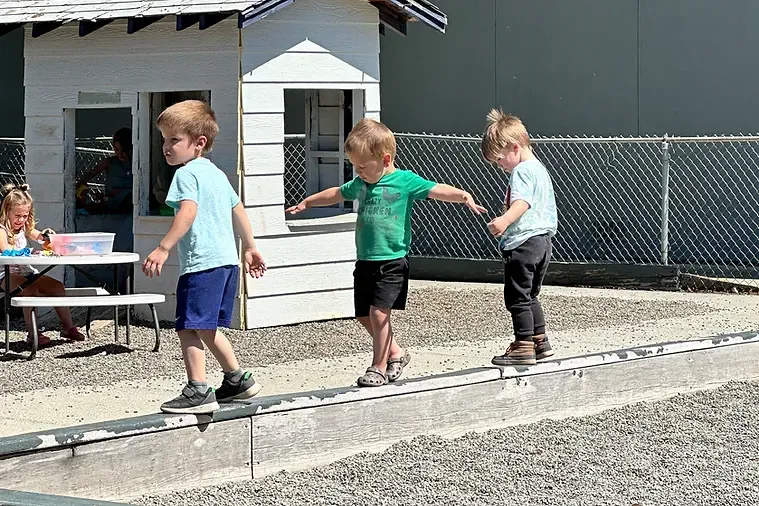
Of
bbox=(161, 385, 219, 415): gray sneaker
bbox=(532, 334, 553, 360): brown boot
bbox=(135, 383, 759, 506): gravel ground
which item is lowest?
bbox=(135, 383, 759, 506): gravel ground

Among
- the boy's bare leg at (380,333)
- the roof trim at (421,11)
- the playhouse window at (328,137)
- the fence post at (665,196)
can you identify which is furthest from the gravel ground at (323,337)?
the roof trim at (421,11)

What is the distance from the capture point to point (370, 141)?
6.54 metres

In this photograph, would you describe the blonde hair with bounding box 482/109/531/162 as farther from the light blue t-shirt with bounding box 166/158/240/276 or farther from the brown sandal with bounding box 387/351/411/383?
the light blue t-shirt with bounding box 166/158/240/276

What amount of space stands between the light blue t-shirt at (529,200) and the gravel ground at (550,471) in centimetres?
101

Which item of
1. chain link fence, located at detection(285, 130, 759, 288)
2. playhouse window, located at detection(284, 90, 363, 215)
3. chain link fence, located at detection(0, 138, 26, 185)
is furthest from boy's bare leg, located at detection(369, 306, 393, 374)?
chain link fence, located at detection(0, 138, 26, 185)

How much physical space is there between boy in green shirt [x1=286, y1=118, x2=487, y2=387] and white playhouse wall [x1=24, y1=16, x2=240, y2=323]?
3.02 metres

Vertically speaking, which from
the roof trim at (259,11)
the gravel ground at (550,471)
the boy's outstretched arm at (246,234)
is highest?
the roof trim at (259,11)

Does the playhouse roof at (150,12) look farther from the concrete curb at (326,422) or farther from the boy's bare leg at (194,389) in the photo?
the boy's bare leg at (194,389)

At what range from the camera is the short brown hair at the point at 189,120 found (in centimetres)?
585

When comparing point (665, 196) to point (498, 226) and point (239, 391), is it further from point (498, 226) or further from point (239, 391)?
point (239, 391)

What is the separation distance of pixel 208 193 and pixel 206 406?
0.95 meters

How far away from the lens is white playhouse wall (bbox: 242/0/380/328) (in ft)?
31.3

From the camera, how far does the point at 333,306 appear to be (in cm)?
1020

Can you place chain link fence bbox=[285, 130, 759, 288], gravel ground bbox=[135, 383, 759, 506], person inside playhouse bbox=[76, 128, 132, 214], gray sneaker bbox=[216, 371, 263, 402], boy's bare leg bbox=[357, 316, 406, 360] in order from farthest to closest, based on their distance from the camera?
1. chain link fence bbox=[285, 130, 759, 288]
2. person inside playhouse bbox=[76, 128, 132, 214]
3. boy's bare leg bbox=[357, 316, 406, 360]
4. gray sneaker bbox=[216, 371, 263, 402]
5. gravel ground bbox=[135, 383, 759, 506]
